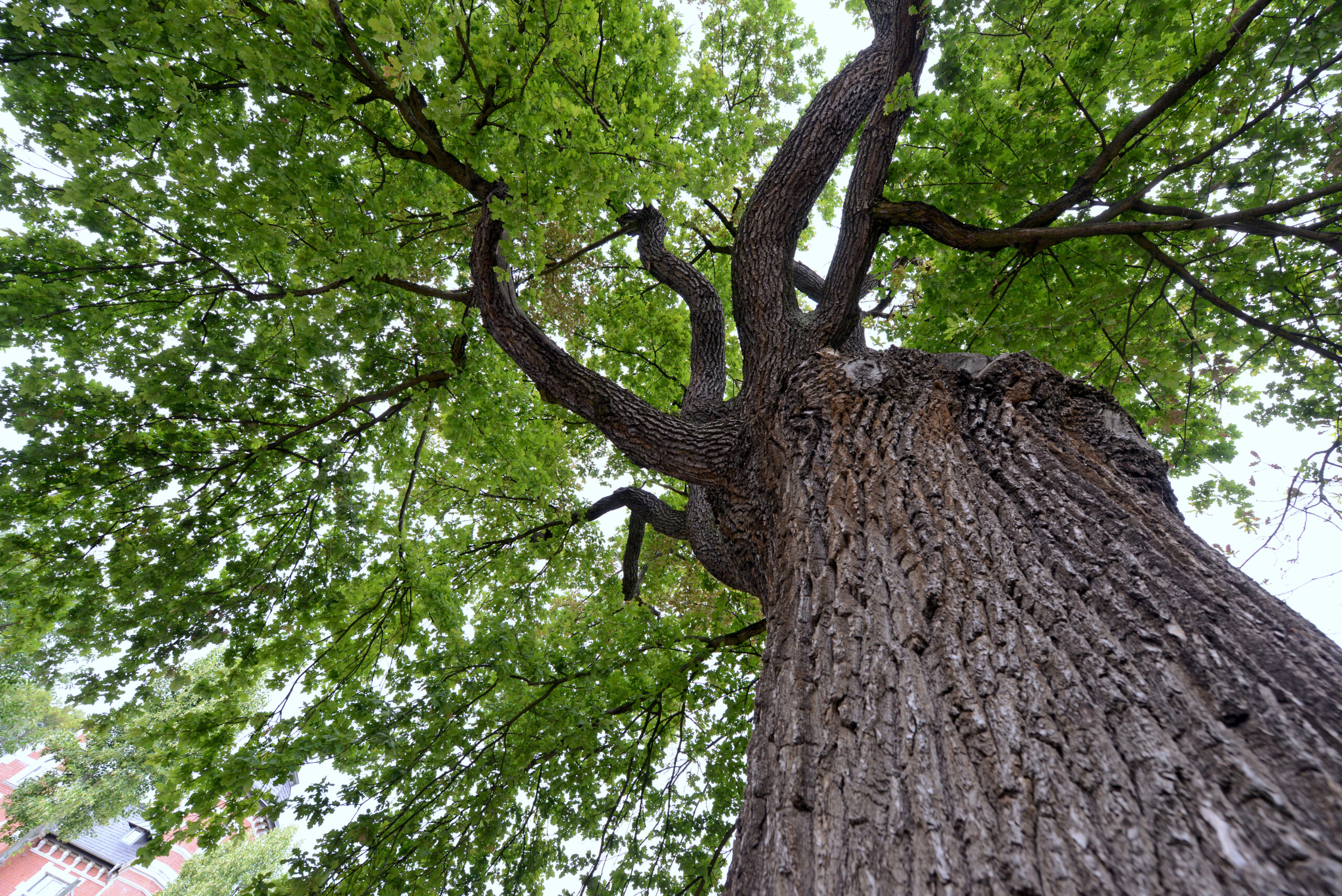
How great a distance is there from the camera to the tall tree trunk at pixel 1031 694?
92 cm

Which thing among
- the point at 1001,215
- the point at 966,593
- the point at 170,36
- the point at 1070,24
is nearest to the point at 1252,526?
the point at 1001,215

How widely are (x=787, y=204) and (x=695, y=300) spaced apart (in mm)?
1291

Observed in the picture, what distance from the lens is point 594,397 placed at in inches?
144

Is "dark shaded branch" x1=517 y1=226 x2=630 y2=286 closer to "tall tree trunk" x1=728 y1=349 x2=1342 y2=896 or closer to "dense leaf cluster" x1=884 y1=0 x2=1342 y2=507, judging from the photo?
"dense leaf cluster" x1=884 y1=0 x2=1342 y2=507

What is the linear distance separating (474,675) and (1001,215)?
228 inches

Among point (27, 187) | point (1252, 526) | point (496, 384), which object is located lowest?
point (27, 187)

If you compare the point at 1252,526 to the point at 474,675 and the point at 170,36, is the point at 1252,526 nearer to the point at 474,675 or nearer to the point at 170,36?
the point at 474,675

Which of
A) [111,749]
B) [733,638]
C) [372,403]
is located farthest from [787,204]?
[111,749]

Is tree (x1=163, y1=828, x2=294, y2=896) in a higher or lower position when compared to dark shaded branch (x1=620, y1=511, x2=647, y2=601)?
lower

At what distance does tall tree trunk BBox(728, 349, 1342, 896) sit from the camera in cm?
92

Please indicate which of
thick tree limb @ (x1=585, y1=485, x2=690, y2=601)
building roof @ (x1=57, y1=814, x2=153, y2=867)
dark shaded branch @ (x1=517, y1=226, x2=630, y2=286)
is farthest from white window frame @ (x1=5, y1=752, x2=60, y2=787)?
dark shaded branch @ (x1=517, y1=226, x2=630, y2=286)

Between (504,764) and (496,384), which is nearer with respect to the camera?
(504,764)

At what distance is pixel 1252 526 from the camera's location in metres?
5.21

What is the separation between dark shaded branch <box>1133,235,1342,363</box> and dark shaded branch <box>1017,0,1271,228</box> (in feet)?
1.69
